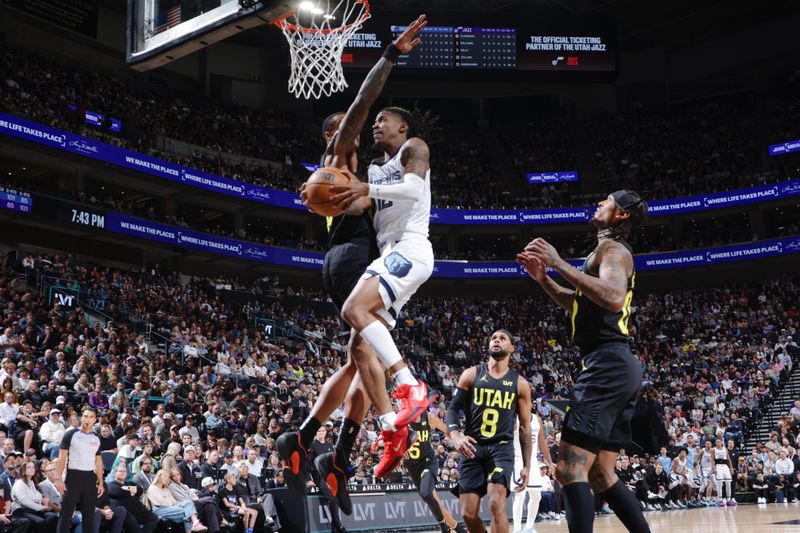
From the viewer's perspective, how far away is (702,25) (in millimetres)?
42375

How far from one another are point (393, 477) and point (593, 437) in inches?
410

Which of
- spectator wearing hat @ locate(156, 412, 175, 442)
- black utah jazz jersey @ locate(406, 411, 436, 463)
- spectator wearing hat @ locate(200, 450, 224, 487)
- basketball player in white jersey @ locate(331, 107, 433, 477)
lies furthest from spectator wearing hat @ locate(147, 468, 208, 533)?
basketball player in white jersey @ locate(331, 107, 433, 477)

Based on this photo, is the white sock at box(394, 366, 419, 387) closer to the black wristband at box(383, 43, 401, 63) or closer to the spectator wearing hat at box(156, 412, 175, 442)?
Result: the black wristband at box(383, 43, 401, 63)

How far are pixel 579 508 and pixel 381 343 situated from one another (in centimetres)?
165

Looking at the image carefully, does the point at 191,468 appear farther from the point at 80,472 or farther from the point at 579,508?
the point at 579,508

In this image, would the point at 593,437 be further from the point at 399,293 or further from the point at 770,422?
the point at 770,422

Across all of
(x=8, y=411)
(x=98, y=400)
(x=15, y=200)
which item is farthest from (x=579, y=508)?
(x=15, y=200)

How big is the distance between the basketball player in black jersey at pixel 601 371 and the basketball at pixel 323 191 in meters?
1.31

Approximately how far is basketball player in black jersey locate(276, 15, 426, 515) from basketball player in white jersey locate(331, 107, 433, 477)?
0.46 feet

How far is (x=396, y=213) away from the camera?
515 cm

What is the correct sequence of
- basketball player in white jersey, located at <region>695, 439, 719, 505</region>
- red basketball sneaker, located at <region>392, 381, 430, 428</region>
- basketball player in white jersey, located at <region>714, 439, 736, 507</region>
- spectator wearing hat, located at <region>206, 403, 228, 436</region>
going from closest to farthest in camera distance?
red basketball sneaker, located at <region>392, 381, 430, 428</region>, spectator wearing hat, located at <region>206, 403, 228, 436</region>, basketball player in white jersey, located at <region>714, 439, 736, 507</region>, basketball player in white jersey, located at <region>695, 439, 719, 505</region>

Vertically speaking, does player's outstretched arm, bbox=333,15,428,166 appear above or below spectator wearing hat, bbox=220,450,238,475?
above

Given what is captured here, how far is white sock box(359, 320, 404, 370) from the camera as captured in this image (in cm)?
484

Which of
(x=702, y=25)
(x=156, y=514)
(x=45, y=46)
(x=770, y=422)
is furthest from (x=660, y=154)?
(x=156, y=514)
